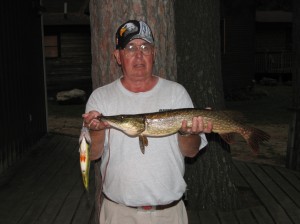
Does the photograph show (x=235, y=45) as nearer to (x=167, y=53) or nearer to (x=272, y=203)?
(x=272, y=203)

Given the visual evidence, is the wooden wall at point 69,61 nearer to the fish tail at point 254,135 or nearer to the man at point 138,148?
the fish tail at point 254,135

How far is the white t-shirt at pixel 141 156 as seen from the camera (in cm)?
307

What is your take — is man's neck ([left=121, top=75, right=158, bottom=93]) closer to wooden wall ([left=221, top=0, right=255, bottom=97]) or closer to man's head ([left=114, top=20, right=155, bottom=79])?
man's head ([left=114, top=20, right=155, bottom=79])

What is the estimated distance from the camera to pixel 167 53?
4.03 metres

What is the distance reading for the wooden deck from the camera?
5.89 meters

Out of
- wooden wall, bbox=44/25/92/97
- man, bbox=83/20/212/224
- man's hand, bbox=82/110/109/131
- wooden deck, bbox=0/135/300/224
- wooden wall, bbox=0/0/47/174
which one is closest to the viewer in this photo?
man's hand, bbox=82/110/109/131

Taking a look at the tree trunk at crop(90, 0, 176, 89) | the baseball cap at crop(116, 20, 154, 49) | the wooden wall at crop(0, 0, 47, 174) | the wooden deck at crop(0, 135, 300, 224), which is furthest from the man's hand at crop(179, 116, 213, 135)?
the wooden wall at crop(0, 0, 47, 174)

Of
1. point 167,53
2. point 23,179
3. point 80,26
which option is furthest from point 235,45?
Result: point 167,53

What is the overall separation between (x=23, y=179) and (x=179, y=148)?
18.2 ft

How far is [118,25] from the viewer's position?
12.8 feet

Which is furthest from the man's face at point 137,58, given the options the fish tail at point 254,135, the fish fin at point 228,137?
the fish tail at point 254,135

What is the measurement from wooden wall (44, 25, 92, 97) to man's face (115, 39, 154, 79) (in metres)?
21.6

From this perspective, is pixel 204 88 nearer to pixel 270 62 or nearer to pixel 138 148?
pixel 138 148

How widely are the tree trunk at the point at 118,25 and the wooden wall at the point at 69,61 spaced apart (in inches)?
816
